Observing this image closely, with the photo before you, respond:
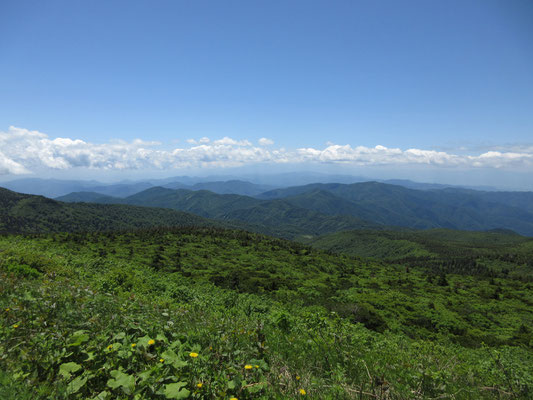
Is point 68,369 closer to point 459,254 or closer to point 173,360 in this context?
point 173,360

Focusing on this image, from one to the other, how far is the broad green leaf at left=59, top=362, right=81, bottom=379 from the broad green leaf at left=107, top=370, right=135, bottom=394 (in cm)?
64

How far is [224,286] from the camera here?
23.2 metres

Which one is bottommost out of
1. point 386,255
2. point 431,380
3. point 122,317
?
point 386,255

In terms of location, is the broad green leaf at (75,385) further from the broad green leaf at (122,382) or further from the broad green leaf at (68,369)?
the broad green leaf at (122,382)

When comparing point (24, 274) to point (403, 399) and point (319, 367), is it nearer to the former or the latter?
point (319, 367)

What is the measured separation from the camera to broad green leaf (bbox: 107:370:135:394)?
10.9ft

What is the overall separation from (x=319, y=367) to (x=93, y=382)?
4556 mm

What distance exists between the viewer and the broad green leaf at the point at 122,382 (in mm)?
3316

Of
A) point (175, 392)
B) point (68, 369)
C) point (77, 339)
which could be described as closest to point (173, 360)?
point (175, 392)

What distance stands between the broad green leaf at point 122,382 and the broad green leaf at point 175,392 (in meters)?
0.48

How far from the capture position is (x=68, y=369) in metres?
3.68

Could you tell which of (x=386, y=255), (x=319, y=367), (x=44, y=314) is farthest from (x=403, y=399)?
(x=386, y=255)

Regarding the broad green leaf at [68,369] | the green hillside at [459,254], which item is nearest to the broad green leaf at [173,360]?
the broad green leaf at [68,369]

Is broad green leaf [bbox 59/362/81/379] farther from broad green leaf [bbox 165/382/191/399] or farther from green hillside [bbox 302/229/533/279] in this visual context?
green hillside [bbox 302/229/533/279]
